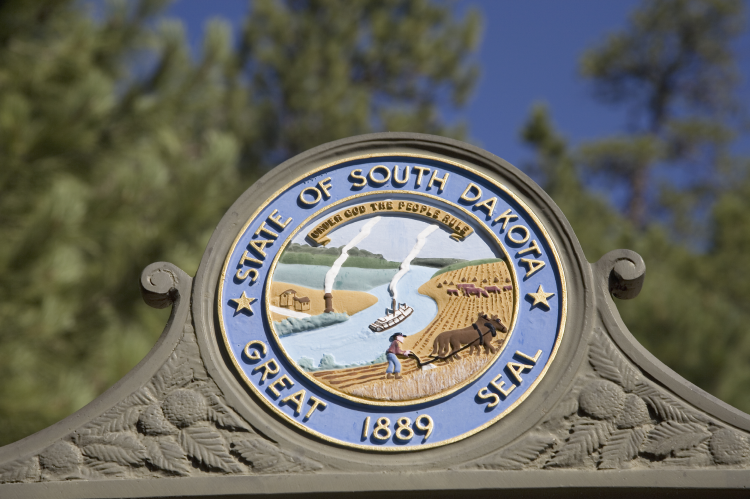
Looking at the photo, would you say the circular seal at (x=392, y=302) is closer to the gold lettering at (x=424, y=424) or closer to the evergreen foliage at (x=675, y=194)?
the gold lettering at (x=424, y=424)

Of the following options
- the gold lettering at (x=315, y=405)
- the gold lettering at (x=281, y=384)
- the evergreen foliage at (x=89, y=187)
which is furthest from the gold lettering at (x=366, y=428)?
the evergreen foliage at (x=89, y=187)

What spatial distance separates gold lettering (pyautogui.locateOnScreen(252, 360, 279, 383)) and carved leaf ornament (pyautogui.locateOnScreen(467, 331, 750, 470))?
115 centimetres

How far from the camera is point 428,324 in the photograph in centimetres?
561

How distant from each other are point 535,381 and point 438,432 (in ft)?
1.90

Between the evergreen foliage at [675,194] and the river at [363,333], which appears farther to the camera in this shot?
the evergreen foliage at [675,194]

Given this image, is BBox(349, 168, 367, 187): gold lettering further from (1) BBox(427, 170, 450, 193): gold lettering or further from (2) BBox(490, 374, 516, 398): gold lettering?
(2) BBox(490, 374, 516, 398): gold lettering

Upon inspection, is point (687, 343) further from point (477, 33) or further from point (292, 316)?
point (477, 33)

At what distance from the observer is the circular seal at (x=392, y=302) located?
17.6ft

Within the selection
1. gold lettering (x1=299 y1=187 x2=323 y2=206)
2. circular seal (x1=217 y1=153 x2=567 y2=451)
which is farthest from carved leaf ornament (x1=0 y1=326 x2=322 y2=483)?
gold lettering (x1=299 y1=187 x2=323 y2=206)

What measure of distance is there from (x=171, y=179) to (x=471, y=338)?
30.4ft

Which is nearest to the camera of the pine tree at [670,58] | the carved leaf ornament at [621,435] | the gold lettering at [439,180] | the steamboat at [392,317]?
the carved leaf ornament at [621,435]

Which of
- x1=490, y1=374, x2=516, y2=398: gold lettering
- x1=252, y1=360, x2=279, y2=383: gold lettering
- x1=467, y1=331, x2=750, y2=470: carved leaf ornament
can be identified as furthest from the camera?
x1=252, y1=360, x2=279, y2=383: gold lettering

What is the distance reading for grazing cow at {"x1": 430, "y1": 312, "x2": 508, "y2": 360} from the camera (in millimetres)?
5480

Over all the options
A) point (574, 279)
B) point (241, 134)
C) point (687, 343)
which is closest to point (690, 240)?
point (687, 343)
